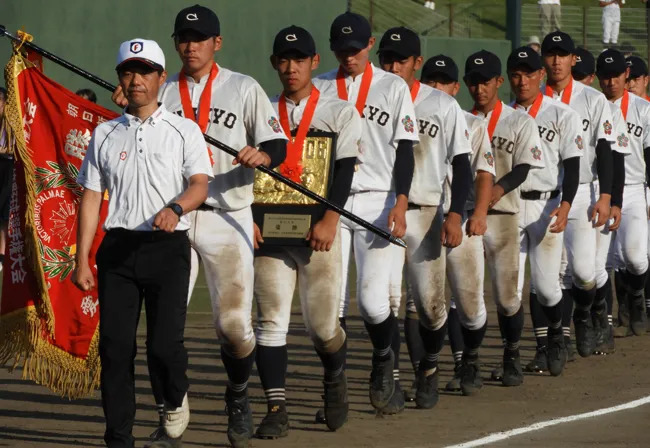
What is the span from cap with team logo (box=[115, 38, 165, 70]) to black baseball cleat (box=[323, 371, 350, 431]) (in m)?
2.42

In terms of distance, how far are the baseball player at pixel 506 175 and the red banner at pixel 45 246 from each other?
3.32m

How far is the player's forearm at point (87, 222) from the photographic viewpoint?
7.96 metres

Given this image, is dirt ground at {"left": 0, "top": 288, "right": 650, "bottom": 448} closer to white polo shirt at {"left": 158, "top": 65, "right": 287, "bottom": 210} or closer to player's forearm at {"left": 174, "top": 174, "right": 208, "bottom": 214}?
white polo shirt at {"left": 158, "top": 65, "right": 287, "bottom": 210}

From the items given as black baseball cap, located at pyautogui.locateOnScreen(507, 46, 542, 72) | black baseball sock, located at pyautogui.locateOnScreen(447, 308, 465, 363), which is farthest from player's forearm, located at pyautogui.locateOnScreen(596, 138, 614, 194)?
black baseball sock, located at pyautogui.locateOnScreen(447, 308, 465, 363)

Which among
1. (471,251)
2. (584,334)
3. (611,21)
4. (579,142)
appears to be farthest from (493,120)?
(611,21)

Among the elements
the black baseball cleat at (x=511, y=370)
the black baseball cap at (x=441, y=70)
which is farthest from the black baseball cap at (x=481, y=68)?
the black baseball cleat at (x=511, y=370)

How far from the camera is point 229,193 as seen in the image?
8922mm

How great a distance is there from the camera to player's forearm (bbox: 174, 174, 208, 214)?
26.1 ft

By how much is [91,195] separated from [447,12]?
23.0 metres

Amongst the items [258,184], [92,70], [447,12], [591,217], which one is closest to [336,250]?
[258,184]

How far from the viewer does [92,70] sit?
2459 cm

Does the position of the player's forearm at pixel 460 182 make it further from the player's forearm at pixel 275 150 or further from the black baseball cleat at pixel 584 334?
the black baseball cleat at pixel 584 334

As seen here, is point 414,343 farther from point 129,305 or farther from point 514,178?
point 129,305

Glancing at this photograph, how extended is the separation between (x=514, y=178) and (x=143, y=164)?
4236mm
